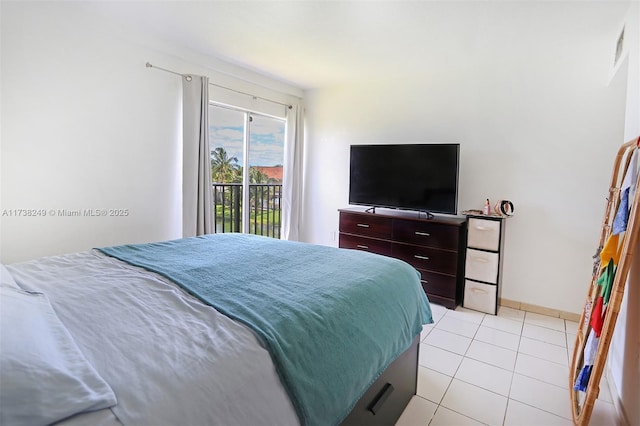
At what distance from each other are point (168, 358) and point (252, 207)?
3.69 metres

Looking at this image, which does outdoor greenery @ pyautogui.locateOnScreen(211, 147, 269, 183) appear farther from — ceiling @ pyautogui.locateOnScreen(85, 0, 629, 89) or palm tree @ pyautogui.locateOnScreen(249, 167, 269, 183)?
ceiling @ pyautogui.locateOnScreen(85, 0, 629, 89)

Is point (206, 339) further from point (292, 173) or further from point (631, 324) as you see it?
point (292, 173)

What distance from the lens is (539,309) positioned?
10.8ft

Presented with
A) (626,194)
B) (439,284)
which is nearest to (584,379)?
(626,194)

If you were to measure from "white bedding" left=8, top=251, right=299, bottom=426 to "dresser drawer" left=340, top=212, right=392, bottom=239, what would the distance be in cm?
273

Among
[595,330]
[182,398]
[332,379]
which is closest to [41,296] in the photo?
[182,398]

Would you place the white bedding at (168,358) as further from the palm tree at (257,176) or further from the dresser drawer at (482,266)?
the palm tree at (257,176)

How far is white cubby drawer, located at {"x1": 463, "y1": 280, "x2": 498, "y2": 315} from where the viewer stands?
3229 millimetres

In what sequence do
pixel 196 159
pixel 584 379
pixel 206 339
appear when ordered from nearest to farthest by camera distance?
1. pixel 206 339
2. pixel 584 379
3. pixel 196 159

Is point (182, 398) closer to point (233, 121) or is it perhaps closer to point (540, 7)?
point (540, 7)

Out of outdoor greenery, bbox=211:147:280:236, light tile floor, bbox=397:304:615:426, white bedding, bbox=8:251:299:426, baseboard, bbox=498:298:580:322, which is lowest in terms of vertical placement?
light tile floor, bbox=397:304:615:426

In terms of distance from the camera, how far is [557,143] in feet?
10.3

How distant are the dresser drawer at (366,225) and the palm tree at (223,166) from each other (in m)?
1.40

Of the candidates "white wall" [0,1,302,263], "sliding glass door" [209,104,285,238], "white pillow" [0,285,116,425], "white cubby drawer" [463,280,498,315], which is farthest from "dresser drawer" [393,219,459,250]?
"white pillow" [0,285,116,425]
